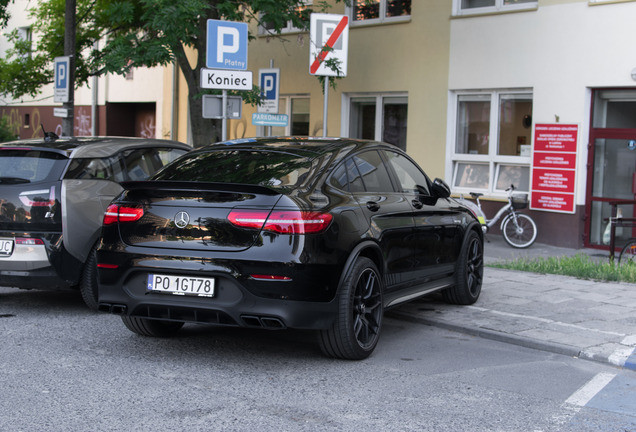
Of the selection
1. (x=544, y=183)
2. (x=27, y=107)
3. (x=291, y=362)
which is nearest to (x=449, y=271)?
(x=291, y=362)

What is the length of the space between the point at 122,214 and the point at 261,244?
3.83ft

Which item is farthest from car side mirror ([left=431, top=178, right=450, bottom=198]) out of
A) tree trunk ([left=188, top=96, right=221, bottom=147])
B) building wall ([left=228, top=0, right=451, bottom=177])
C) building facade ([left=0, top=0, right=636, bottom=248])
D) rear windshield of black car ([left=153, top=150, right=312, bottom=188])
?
tree trunk ([left=188, top=96, right=221, bottom=147])

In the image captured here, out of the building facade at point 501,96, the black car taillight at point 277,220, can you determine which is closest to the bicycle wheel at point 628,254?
the building facade at point 501,96

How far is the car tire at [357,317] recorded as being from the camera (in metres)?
5.86

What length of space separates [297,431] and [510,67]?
37.9 feet

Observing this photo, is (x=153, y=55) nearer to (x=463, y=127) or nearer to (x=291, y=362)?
(x=463, y=127)

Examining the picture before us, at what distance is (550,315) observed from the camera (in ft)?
26.2

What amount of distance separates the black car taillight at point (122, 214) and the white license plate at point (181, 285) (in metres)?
0.46

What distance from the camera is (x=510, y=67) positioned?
14750 mm

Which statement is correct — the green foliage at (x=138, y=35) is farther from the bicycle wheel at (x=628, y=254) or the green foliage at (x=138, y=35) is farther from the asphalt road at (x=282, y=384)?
the asphalt road at (x=282, y=384)

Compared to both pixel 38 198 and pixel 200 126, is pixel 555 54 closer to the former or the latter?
pixel 200 126

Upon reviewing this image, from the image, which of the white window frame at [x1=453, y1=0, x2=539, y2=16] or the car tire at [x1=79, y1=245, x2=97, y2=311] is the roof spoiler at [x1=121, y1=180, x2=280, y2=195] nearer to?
the car tire at [x1=79, y1=245, x2=97, y2=311]

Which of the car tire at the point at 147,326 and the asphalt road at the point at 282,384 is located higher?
the car tire at the point at 147,326

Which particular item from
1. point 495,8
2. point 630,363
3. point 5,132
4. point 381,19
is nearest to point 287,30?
point 381,19
